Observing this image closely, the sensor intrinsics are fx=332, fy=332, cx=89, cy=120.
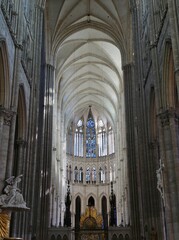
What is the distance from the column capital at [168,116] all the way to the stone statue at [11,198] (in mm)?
7434

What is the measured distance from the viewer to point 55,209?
39.0 meters

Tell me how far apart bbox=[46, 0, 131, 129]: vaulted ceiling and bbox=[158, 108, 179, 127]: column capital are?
17.3 metres

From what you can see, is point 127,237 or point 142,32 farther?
point 127,237

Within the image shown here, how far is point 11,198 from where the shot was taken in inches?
570

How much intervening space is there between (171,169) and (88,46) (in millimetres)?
26009

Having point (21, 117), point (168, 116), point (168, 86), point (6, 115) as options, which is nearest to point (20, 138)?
point (21, 117)

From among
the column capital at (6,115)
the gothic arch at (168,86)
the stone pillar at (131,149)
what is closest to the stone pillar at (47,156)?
the stone pillar at (131,149)

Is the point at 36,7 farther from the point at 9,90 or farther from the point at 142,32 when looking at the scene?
the point at 9,90

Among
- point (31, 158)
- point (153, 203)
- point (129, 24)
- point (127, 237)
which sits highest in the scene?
point (129, 24)

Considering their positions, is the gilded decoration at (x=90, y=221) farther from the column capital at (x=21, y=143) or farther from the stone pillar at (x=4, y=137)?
the stone pillar at (x=4, y=137)

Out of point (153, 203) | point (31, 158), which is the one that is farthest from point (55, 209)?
point (153, 203)

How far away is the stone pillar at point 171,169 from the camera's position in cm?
1409

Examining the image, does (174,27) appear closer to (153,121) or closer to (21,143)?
(153,121)

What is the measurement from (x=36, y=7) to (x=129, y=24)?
1011cm
